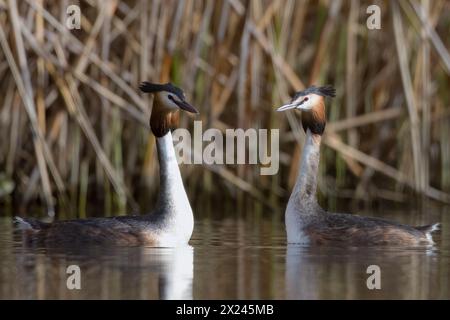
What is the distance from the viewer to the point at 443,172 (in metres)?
12.8

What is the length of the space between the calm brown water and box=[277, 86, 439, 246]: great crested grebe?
0.16 metres

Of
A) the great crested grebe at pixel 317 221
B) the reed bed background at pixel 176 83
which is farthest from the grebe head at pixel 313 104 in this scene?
the reed bed background at pixel 176 83

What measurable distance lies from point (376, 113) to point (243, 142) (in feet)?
5.13

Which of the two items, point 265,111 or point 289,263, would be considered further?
point 265,111

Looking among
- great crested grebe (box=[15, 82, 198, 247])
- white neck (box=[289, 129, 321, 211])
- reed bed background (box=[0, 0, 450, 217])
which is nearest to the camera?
great crested grebe (box=[15, 82, 198, 247])

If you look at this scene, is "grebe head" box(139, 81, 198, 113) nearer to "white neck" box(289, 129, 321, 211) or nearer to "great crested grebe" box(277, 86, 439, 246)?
"great crested grebe" box(277, 86, 439, 246)

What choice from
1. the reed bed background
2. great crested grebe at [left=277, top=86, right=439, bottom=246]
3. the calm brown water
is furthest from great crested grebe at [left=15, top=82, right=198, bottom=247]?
the reed bed background

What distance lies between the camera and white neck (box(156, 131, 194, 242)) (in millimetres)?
8195

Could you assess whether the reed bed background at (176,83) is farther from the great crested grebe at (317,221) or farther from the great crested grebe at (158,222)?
the great crested grebe at (317,221)

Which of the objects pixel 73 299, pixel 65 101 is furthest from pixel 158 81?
pixel 73 299

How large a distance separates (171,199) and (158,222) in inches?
7.2
